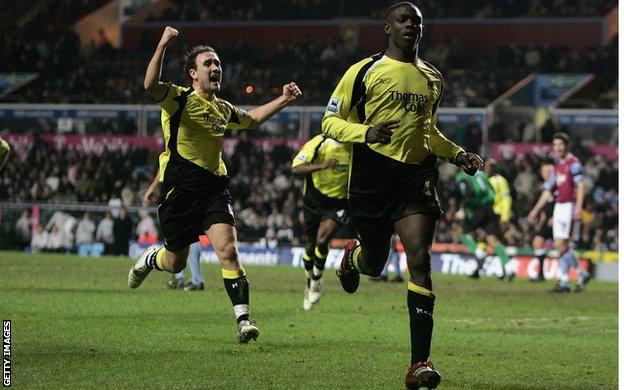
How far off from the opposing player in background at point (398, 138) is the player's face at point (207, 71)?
7.02ft

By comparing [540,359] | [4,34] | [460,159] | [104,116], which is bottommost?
[540,359]

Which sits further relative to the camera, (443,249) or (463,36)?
(463,36)

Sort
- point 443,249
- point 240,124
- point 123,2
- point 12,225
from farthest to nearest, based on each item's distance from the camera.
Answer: point 123,2 < point 12,225 < point 443,249 < point 240,124

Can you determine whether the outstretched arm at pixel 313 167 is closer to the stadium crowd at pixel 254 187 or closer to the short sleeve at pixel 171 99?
the short sleeve at pixel 171 99

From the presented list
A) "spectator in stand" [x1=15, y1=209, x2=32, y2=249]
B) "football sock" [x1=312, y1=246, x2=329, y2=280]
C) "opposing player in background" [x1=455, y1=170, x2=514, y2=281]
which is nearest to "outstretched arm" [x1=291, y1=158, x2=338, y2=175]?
"football sock" [x1=312, y1=246, x2=329, y2=280]

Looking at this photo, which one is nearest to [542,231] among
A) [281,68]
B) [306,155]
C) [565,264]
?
[565,264]

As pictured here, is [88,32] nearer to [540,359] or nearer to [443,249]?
[443,249]

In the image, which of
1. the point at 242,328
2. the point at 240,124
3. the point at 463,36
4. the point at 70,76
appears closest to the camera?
the point at 242,328

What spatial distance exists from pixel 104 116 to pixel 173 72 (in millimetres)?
4498

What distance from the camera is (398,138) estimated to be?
7.83 m

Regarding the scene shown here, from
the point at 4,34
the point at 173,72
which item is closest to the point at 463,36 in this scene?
the point at 173,72

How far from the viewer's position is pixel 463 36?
3750cm

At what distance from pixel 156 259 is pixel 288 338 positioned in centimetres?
141

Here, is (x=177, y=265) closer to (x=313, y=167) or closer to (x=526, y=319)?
(x=313, y=167)
